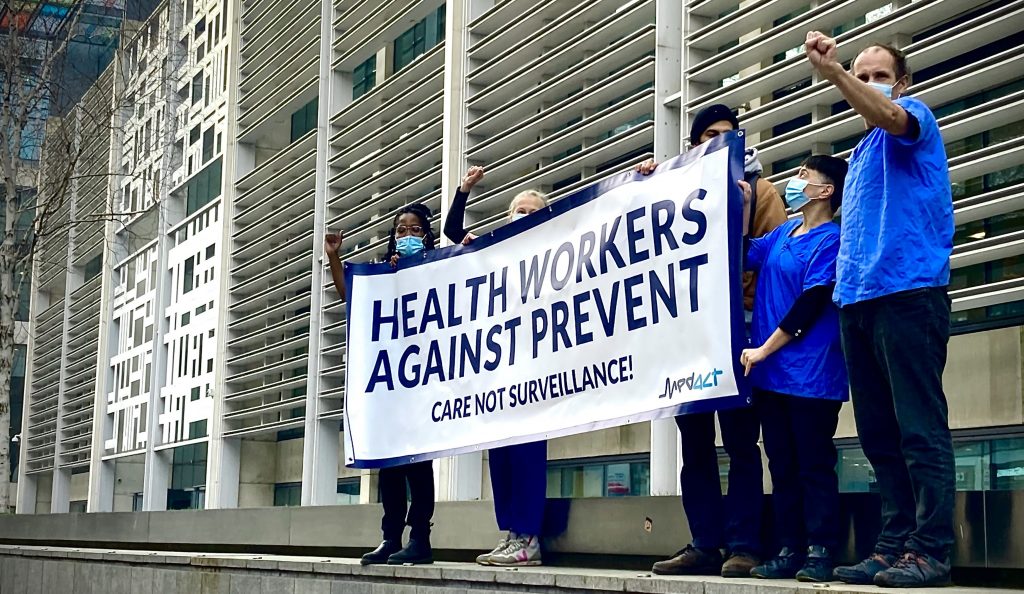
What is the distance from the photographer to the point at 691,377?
5660mm

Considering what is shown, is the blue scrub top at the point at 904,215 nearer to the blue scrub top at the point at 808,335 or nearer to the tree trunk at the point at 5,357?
the blue scrub top at the point at 808,335

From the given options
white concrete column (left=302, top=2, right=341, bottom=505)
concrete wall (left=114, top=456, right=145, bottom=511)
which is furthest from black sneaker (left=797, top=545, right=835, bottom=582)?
concrete wall (left=114, top=456, right=145, bottom=511)

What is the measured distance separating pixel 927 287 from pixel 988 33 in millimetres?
3913

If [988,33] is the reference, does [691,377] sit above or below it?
below

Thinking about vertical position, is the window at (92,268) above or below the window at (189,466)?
above

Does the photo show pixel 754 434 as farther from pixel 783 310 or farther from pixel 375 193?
pixel 375 193

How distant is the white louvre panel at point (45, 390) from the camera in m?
33.0

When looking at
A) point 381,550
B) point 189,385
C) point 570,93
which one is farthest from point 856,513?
point 189,385

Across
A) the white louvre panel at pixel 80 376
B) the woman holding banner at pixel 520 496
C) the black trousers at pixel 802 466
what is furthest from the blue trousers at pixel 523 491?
the white louvre panel at pixel 80 376

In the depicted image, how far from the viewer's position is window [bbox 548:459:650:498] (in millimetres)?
13555

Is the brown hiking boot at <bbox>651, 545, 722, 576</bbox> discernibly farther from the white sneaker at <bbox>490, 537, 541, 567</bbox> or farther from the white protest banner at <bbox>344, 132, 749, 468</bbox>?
the white sneaker at <bbox>490, 537, 541, 567</bbox>

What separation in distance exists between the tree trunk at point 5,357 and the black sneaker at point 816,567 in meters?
17.1

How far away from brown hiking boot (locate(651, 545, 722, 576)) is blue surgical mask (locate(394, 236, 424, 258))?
2.78m

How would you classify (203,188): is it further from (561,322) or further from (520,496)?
(561,322)
